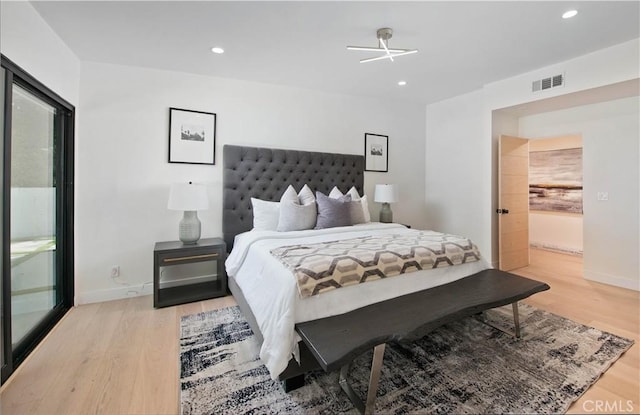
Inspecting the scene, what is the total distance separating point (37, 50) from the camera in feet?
7.29

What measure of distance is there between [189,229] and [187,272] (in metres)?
0.65

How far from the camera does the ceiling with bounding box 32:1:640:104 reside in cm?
221

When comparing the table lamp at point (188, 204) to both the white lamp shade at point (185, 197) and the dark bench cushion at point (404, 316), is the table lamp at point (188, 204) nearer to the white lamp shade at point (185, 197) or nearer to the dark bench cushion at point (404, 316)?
the white lamp shade at point (185, 197)

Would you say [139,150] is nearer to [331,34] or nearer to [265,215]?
[265,215]

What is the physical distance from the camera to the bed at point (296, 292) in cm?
165

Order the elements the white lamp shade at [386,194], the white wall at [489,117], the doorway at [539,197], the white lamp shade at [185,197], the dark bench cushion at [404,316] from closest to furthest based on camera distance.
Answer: the dark bench cushion at [404,316] → the white wall at [489,117] → the white lamp shade at [185,197] → the doorway at [539,197] → the white lamp shade at [386,194]

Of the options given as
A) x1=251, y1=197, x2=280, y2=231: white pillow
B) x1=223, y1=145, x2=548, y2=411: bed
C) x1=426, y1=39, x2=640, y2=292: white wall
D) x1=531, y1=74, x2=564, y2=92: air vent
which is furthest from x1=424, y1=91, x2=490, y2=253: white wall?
x1=251, y1=197, x2=280, y2=231: white pillow

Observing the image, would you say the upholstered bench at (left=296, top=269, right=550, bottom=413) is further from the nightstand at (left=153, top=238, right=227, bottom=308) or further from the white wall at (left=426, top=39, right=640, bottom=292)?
the white wall at (left=426, top=39, right=640, bottom=292)

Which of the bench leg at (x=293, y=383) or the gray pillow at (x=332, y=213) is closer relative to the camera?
Answer: the bench leg at (x=293, y=383)

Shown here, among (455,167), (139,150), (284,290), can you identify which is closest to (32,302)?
(139,150)

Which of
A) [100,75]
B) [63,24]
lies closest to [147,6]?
[63,24]

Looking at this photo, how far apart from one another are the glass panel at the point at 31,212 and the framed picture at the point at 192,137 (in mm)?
1051

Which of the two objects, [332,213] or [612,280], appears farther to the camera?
[612,280]

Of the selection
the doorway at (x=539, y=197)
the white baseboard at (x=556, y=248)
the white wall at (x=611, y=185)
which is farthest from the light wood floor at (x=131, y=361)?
the white baseboard at (x=556, y=248)
